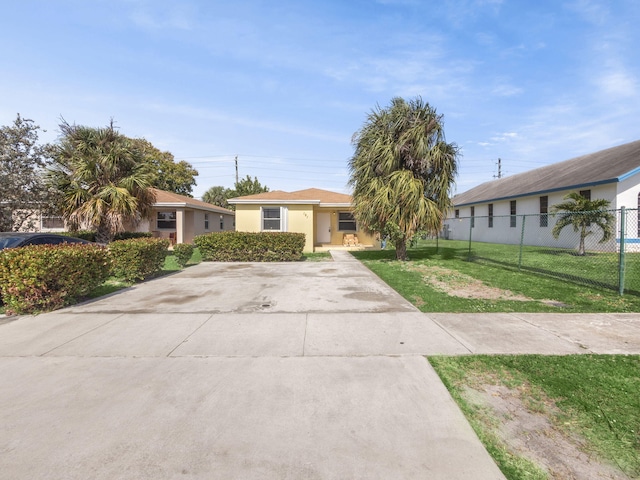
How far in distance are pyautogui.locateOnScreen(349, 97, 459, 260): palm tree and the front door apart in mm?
7531

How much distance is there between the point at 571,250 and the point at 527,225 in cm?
514

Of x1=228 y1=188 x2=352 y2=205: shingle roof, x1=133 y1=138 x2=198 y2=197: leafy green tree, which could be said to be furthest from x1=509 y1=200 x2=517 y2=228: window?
x1=133 y1=138 x2=198 y2=197: leafy green tree

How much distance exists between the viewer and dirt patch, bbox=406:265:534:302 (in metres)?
7.25

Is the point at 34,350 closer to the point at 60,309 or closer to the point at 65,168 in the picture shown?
the point at 60,309

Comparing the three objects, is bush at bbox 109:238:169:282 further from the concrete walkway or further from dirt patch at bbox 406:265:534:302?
dirt patch at bbox 406:265:534:302

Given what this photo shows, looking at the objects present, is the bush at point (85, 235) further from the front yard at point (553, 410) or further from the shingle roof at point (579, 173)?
the shingle roof at point (579, 173)

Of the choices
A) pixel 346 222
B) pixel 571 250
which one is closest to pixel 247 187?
pixel 346 222

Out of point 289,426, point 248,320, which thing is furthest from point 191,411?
point 248,320

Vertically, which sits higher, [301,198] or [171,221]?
[301,198]

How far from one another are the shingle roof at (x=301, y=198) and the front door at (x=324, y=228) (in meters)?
1.27

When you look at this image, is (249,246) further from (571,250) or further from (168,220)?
(571,250)

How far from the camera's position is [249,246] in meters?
14.5

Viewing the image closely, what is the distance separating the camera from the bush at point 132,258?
8789mm

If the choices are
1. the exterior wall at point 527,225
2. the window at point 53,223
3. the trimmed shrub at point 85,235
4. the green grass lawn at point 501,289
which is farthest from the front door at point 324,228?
the window at point 53,223
